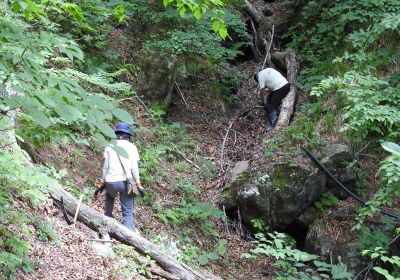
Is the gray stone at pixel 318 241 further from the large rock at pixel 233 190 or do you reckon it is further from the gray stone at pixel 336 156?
the large rock at pixel 233 190

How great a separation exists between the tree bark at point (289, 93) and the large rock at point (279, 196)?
6.42 ft

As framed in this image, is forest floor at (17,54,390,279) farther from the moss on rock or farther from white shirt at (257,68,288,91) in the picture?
white shirt at (257,68,288,91)

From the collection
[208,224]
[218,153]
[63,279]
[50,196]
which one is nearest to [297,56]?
[218,153]

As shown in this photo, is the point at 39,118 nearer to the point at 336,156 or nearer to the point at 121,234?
the point at 121,234

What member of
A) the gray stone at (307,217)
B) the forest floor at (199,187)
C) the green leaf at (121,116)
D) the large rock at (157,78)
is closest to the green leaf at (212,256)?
the forest floor at (199,187)

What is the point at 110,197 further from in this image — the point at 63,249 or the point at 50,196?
the point at 63,249

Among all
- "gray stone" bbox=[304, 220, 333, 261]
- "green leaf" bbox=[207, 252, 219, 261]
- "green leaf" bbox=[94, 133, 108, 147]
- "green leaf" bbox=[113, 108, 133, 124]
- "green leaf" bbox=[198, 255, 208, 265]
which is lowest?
"green leaf" bbox=[207, 252, 219, 261]

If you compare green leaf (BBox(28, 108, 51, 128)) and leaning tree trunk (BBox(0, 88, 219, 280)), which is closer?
green leaf (BBox(28, 108, 51, 128))

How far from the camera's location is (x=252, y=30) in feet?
45.3

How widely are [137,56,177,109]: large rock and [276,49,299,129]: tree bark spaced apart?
2860mm

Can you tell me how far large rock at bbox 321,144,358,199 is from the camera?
8547 millimetres

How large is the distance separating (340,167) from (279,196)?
4.62 ft

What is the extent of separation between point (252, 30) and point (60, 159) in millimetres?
8654

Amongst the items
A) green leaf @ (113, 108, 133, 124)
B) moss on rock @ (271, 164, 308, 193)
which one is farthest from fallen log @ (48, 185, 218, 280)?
green leaf @ (113, 108, 133, 124)
